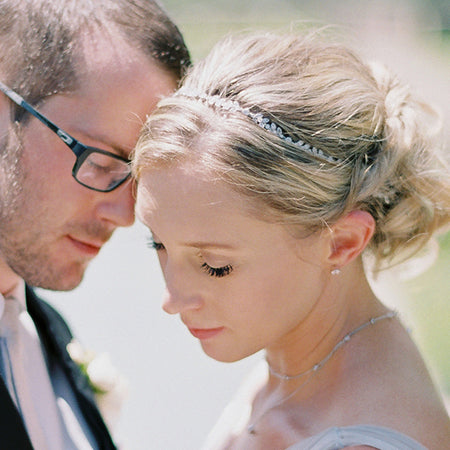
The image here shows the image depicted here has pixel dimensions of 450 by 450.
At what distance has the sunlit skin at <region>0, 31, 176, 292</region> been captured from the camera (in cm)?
237

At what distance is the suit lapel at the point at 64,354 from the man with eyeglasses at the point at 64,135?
0.04ft

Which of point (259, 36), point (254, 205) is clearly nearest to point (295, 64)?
point (259, 36)

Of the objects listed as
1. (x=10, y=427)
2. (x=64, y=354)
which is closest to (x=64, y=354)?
(x=64, y=354)

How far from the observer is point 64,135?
2355 millimetres

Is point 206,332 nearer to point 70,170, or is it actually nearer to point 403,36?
point 70,170

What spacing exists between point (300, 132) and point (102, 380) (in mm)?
1399

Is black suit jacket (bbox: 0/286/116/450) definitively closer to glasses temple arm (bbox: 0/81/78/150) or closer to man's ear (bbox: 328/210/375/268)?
glasses temple arm (bbox: 0/81/78/150)

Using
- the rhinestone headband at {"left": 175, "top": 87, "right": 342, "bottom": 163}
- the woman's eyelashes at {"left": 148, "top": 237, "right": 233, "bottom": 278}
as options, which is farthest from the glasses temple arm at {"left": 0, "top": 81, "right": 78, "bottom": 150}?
the woman's eyelashes at {"left": 148, "top": 237, "right": 233, "bottom": 278}

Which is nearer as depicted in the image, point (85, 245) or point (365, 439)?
point (365, 439)

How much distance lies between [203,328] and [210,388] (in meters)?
3.21

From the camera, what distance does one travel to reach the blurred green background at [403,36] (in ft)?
19.7

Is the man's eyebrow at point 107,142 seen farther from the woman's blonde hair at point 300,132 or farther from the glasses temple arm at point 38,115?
the woman's blonde hair at point 300,132

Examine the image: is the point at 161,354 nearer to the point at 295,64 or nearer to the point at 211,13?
the point at 295,64

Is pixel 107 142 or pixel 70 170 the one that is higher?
pixel 107 142
